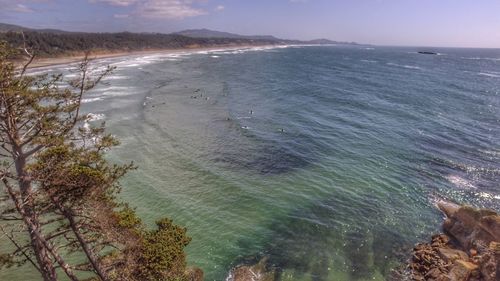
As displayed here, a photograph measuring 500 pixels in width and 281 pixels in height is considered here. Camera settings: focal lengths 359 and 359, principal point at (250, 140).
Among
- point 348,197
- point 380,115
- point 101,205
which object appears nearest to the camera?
point 101,205

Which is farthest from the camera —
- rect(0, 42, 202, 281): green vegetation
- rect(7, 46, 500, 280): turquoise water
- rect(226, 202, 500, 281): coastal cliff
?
rect(7, 46, 500, 280): turquoise water

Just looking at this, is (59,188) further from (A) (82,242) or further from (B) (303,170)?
(B) (303,170)

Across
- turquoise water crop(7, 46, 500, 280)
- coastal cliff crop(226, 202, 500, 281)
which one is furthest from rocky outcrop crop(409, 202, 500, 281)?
turquoise water crop(7, 46, 500, 280)

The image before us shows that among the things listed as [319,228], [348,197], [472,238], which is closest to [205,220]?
[319,228]

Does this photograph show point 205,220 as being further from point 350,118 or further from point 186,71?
point 186,71

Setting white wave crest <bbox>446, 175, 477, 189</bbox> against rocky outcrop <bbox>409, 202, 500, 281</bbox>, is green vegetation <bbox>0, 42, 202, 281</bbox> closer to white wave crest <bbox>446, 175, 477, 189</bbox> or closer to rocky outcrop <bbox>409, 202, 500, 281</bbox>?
rocky outcrop <bbox>409, 202, 500, 281</bbox>

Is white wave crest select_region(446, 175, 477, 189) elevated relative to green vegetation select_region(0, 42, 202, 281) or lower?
lower

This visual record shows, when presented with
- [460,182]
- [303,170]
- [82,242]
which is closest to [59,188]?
[82,242]
